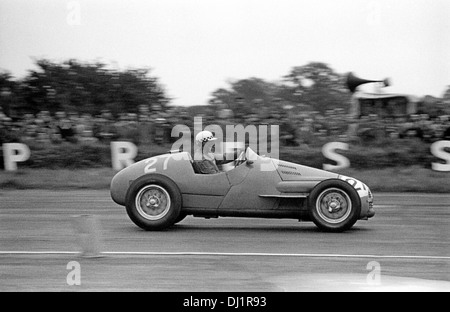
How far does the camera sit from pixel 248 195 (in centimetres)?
923

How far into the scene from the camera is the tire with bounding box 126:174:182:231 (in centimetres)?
924

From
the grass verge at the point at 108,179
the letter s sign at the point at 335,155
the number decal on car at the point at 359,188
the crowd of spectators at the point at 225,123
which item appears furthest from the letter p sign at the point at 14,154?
the number decal on car at the point at 359,188

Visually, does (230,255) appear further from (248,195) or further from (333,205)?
(333,205)

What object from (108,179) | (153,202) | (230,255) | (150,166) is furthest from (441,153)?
(230,255)

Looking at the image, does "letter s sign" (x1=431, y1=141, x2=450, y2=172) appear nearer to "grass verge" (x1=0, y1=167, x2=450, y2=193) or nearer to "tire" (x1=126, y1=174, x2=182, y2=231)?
"grass verge" (x1=0, y1=167, x2=450, y2=193)

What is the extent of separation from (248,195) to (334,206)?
0.96 m

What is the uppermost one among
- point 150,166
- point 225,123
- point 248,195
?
point 225,123

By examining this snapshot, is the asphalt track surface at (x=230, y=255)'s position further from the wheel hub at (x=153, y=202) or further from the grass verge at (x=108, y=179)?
the grass verge at (x=108, y=179)

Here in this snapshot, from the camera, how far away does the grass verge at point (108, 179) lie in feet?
51.4

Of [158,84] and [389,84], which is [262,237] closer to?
[389,84]

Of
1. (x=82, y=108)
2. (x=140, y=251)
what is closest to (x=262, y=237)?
(x=140, y=251)

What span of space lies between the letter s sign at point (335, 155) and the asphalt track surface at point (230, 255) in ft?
16.1

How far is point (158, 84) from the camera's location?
74.9 ft

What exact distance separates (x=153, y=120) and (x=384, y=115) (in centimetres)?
484
